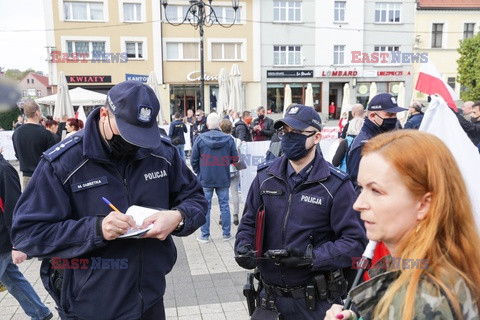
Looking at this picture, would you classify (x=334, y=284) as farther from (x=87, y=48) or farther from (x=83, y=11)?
(x=83, y=11)

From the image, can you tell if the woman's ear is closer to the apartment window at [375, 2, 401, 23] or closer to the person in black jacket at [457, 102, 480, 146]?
the person in black jacket at [457, 102, 480, 146]

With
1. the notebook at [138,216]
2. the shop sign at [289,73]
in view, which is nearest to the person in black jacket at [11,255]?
the notebook at [138,216]

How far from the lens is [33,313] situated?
400 centimetres

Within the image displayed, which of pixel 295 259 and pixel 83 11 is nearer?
pixel 295 259

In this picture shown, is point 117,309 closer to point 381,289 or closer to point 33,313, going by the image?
point 381,289

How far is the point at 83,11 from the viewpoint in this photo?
28.3m

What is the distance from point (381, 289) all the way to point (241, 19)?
31080 millimetres

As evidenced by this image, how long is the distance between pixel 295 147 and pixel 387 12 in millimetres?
33769

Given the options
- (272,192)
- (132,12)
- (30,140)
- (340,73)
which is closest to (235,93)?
(30,140)

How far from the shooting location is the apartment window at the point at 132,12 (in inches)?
1140

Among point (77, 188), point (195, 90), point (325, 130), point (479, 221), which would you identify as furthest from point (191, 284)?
point (195, 90)

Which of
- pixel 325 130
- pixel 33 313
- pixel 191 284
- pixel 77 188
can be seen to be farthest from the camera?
pixel 325 130

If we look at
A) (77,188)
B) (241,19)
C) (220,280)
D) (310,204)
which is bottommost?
(220,280)

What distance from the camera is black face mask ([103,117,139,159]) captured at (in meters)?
2.17
